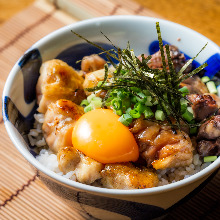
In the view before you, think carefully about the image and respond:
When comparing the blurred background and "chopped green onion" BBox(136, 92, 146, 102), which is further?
the blurred background

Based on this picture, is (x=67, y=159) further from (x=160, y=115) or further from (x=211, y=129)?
(x=211, y=129)

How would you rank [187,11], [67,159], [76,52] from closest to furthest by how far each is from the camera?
[67,159] → [76,52] → [187,11]

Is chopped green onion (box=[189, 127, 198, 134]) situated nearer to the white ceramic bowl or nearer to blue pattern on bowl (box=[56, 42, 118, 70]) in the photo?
the white ceramic bowl

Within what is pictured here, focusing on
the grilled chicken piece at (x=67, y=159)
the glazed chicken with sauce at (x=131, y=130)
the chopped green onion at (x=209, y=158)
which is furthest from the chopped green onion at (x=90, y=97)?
the chopped green onion at (x=209, y=158)

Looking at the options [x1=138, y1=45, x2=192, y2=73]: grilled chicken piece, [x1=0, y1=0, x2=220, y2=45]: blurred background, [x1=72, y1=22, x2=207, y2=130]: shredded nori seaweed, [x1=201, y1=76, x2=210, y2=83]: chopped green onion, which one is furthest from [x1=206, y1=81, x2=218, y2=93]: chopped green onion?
→ [x1=0, y1=0, x2=220, y2=45]: blurred background

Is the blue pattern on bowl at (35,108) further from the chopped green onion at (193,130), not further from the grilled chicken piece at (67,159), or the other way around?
the chopped green onion at (193,130)

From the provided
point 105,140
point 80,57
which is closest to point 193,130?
point 105,140
